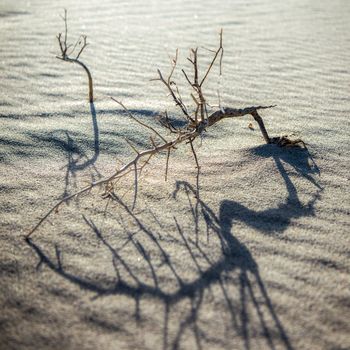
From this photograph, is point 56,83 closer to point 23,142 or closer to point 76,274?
point 23,142

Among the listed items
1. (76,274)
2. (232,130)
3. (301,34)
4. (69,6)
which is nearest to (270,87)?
(232,130)

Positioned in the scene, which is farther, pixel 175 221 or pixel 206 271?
pixel 175 221

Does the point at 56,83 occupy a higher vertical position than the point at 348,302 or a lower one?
higher

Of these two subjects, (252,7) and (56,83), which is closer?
(56,83)

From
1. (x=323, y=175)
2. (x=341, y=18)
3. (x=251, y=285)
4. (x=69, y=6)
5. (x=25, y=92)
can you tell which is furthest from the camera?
(x=69, y=6)

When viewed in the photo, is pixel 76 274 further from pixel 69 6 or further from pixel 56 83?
pixel 69 6

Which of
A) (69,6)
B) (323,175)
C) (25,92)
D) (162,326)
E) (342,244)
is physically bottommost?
(162,326)

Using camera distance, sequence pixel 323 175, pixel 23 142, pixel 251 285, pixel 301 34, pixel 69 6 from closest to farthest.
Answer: pixel 251 285 < pixel 323 175 < pixel 23 142 < pixel 301 34 < pixel 69 6
